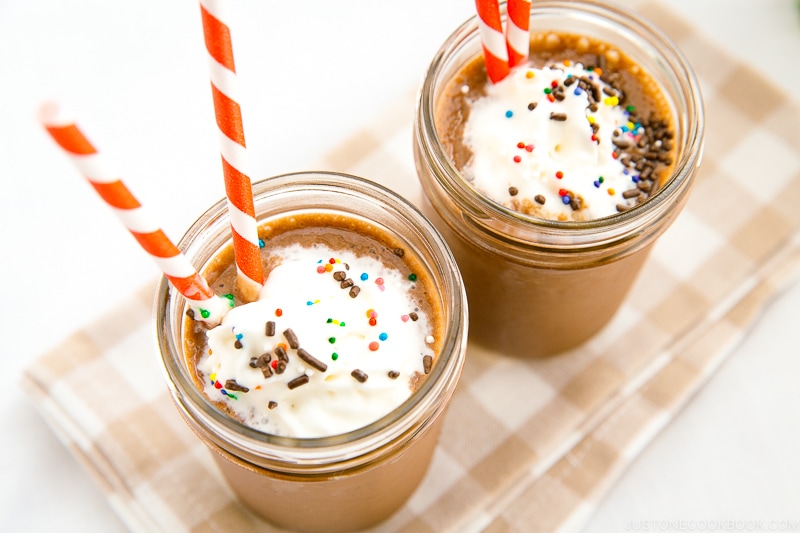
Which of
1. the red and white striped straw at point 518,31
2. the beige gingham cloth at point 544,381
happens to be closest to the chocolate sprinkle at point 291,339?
the beige gingham cloth at point 544,381

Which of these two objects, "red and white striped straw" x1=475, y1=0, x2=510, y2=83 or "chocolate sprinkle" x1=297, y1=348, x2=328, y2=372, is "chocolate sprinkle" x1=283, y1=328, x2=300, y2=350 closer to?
"chocolate sprinkle" x1=297, y1=348, x2=328, y2=372

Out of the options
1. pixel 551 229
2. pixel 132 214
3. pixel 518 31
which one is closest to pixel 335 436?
pixel 132 214

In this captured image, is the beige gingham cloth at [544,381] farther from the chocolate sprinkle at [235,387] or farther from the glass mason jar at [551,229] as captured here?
the chocolate sprinkle at [235,387]

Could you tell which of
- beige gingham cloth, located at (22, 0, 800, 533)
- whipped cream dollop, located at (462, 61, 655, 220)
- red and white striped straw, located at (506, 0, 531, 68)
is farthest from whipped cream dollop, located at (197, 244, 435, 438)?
red and white striped straw, located at (506, 0, 531, 68)

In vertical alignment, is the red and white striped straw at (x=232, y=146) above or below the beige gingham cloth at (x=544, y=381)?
above

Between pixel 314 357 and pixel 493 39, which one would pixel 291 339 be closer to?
pixel 314 357

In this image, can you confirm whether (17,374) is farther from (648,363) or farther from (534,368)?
(648,363)

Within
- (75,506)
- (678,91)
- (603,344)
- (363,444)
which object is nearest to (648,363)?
(603,344)
